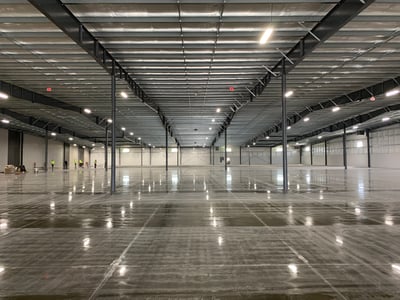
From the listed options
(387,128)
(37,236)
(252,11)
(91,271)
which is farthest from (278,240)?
(387,128)

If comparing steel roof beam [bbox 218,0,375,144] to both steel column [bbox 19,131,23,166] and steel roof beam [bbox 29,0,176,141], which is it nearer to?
steel roof beam [bbox 29,0,176,141]

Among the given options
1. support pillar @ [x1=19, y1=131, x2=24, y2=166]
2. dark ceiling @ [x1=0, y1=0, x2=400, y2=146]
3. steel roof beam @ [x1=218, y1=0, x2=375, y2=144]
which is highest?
dark ceiling @ [x1=0, y1=0, x2=400, y2=146]

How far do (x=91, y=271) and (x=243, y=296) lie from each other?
2320mm

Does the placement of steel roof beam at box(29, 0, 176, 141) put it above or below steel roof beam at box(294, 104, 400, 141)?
below

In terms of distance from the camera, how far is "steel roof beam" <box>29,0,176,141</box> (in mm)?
8984

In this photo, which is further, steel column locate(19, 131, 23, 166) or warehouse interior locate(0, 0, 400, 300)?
steel column locate(19, 131, 23, 166)

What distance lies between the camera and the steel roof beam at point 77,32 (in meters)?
8.98

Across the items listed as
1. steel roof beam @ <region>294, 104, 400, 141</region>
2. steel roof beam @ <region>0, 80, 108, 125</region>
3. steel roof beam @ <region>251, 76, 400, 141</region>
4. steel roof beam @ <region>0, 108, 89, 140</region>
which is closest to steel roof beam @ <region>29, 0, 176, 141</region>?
steel roof beam @ <region>0, 80, 108, 125</region>

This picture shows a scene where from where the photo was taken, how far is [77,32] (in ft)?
36.6

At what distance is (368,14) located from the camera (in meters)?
10.7

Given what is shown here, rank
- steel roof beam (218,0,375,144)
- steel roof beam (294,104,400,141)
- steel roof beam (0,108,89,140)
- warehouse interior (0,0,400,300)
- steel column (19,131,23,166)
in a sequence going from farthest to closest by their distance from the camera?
steel column (19,131,23,166), steel roof beam (0,108,89,140), steel roof beam (294,104,400,141), steel roof beam (218,0,375,144), warehouse interior (0,0,400,300)

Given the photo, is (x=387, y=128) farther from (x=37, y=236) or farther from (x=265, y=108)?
(x=37, y=236)

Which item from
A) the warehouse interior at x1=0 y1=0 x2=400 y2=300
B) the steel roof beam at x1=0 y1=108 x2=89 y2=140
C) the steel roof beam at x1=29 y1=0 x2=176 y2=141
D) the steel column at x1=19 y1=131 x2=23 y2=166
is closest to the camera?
the warehouse interior at x1=0 y1=0 x2=400 y2=300

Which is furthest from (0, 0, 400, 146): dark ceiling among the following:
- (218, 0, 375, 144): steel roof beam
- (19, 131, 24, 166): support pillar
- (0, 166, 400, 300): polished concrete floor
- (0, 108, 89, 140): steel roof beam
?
(19, 131, 24, 166): support pillar
